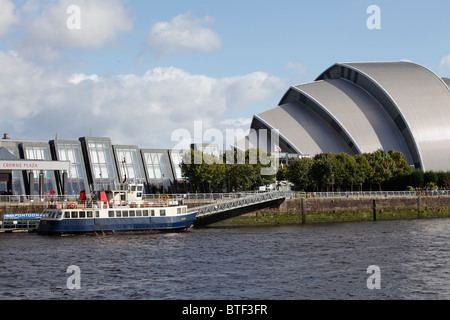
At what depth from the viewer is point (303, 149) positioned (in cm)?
10575

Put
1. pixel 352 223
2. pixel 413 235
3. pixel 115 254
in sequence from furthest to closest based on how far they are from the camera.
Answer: pixel 352 223 → pixel 413 235 → pixel 115 254

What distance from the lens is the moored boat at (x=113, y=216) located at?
59.2 meters

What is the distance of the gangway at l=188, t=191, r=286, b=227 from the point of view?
69.0 meters

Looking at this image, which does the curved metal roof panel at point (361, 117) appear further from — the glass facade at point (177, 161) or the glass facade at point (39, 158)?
the glass facade at point (39, 158)

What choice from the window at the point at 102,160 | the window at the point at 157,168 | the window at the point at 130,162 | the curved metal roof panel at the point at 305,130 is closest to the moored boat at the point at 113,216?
the window at the point at 102,160

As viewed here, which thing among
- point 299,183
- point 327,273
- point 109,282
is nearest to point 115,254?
point 109,282

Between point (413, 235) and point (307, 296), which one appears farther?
point (413, 235)

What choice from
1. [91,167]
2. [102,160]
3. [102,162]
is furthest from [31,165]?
[102,160]

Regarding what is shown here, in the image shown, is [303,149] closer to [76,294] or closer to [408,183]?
[408,183]

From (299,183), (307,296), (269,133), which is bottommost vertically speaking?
(307,296)

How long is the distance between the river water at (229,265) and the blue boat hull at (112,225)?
1.66 meters

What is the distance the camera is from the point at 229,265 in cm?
4112

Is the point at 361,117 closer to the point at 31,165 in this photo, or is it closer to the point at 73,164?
the point at 73,164

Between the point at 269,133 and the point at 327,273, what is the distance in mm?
73368
